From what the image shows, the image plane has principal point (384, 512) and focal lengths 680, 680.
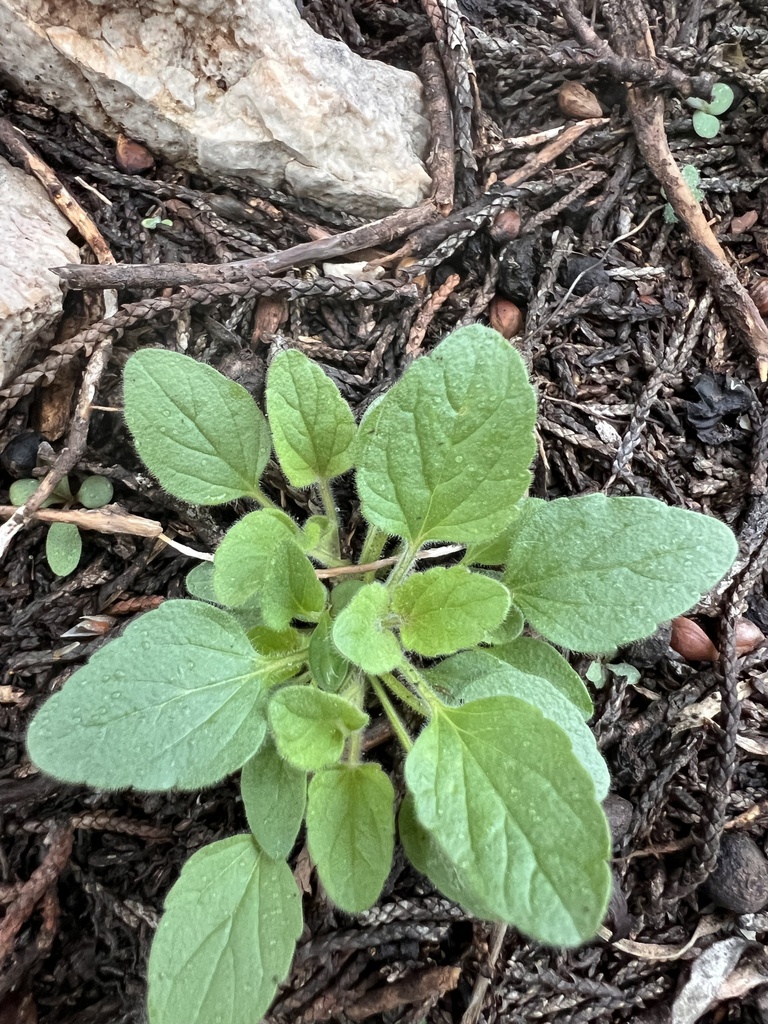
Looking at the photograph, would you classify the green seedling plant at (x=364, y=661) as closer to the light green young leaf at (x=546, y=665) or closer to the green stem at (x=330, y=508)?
the light green young leaf at (x=546, y=665)

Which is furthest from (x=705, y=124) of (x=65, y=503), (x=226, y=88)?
(x=65, y=503)

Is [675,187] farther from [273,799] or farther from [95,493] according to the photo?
[273,799]

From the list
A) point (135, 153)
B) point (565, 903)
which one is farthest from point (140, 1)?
point (565, 903)

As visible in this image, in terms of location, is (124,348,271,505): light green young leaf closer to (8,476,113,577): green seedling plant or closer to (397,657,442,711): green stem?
(8,476,113,577): green seedling plant

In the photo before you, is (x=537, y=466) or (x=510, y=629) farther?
(x=537, y=466)

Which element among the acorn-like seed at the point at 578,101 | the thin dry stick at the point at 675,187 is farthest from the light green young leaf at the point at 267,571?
the acorn-like seed at the point at 578,101

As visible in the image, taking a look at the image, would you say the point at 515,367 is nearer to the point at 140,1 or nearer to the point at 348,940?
the point at 348,940

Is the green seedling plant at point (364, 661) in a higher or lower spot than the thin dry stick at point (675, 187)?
lower
